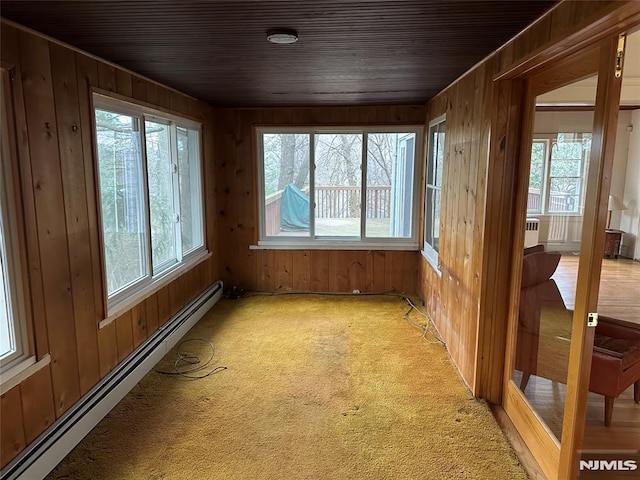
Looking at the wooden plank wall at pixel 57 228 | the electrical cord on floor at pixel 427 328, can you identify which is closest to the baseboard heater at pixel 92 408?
the wooden plank wall at pixel 57 228

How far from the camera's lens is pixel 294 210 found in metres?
5.01

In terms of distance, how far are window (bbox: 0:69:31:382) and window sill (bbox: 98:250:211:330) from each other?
0.62 m

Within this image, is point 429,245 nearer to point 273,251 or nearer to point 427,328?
point 427,328

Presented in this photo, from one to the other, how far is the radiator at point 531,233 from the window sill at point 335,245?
2.47 metres

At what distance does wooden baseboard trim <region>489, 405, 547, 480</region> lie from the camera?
2.09 meters

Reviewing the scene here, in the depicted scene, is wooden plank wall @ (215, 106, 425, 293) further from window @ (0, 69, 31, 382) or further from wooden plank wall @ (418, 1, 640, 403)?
window @ (0, 69, 31, 382)

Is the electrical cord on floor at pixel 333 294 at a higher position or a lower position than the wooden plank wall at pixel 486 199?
lower

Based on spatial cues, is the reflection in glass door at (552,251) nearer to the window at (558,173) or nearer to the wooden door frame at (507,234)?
the window at (558,173)

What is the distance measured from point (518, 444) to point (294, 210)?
3337 mm

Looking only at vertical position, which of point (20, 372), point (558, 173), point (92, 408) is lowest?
point (92, 408)

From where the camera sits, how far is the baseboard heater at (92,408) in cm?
198

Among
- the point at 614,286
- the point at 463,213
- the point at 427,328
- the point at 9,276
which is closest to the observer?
the point at 9,276

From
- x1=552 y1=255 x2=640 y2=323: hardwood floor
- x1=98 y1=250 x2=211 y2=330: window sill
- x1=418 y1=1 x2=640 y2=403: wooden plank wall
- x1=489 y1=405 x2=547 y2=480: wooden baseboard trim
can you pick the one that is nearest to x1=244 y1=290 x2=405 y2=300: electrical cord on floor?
x1=98 y1=250 x2=211 y2=330: window sill

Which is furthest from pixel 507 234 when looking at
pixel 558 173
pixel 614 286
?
pixel 614 286
